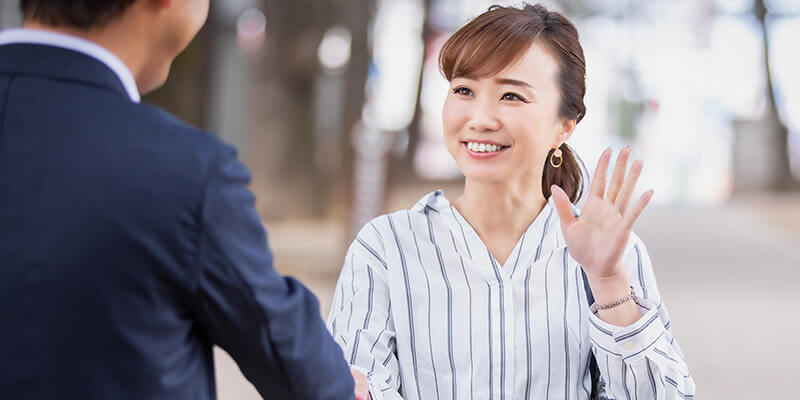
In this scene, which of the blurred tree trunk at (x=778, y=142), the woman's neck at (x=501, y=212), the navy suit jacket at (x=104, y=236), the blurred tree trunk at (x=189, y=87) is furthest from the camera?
the blurred tree trunk at (x=778, y=142)

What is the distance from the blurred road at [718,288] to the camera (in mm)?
6551

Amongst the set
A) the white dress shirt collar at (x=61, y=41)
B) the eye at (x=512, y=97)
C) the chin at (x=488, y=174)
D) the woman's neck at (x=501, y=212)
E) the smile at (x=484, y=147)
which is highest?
the white dress shirt collar at (x=61, y=41)

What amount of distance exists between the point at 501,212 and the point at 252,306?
1.13m

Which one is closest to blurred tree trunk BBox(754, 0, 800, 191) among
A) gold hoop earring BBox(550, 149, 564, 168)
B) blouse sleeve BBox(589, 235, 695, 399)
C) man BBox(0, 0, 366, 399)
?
gold hoop earring BBox(550, 149, 564, 168)

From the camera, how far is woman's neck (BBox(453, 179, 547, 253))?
257cm

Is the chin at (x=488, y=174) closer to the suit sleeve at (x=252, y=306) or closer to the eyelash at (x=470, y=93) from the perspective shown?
the eyelash at (x=470, y=93)

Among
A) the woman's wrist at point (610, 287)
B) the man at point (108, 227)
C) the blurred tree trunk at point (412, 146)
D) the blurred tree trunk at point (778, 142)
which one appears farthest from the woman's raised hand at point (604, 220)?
the blurred tree trunk at point (778, 142)

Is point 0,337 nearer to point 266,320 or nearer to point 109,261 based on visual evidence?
point 109,261

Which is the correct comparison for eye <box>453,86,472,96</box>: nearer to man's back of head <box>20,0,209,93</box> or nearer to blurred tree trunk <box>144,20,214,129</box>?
man's back of head <box>20,0,209,93</box>

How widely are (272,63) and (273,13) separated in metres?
0.72

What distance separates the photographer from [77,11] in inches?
60.5

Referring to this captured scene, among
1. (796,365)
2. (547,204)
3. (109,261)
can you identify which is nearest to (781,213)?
(796,365)

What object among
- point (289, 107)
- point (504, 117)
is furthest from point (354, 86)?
point (504, 117)

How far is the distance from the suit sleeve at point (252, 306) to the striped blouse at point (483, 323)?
1.94 feet
